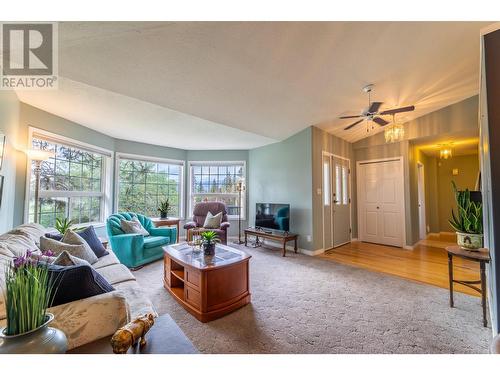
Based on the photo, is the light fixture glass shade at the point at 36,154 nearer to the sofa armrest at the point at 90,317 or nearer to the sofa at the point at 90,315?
the sofa at the point at 90,315

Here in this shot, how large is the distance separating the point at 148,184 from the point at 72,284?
4.56 meters

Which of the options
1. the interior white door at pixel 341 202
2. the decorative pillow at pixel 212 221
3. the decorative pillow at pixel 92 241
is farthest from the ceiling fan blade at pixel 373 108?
the decorative pillow at pixel 92 241

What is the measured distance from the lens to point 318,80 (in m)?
2.71

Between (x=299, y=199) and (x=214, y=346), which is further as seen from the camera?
(x=299, y=199)

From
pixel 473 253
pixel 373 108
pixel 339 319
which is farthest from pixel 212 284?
pixel 373 108

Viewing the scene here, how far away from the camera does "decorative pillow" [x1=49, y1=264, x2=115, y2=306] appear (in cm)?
110

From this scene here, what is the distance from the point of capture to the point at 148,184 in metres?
5.35

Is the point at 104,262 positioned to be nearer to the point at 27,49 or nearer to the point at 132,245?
the point at 132,245

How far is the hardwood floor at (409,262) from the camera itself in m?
3.00

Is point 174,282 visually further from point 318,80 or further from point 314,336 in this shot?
point 318,80

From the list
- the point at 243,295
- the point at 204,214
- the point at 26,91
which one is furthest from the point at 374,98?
the point at 26,91

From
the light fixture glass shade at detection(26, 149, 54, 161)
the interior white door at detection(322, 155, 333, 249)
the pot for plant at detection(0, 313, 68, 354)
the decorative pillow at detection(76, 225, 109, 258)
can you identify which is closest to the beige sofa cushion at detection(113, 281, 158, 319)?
the pot for plant at detection(0, 313, 68, 354)

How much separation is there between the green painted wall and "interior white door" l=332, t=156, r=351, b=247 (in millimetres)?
883
